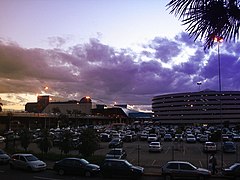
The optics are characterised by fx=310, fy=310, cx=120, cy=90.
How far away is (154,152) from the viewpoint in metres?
45.0

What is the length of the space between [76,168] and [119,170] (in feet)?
12.0

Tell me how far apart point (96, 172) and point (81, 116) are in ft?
538

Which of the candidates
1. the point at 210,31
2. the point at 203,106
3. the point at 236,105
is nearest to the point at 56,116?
the point at 203,106

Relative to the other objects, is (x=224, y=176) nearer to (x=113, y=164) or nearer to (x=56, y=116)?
(x=113, y=164)

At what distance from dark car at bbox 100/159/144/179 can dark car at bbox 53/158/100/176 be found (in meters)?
0.91

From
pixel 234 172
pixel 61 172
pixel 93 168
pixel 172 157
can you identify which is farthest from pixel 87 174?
pixel 172 157

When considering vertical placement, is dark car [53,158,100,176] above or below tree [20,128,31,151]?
below

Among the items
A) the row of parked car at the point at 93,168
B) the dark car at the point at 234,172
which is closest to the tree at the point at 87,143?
the row of parked car at the point at 93,168

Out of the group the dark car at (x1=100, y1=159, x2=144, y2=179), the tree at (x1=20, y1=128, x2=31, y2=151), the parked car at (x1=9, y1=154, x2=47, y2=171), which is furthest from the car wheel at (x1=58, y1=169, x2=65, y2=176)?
the tree at (x1=20, y1=128, x2=31, y2=151)

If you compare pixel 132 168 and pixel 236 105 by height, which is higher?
pixel 236 105

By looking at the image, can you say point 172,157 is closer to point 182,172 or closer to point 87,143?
point 87,143

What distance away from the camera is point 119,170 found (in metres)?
24.5

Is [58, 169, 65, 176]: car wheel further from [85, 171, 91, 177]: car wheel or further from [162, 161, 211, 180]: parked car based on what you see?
[162, 161, 211, 180]: parked car

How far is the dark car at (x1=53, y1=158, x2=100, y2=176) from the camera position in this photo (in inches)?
993
